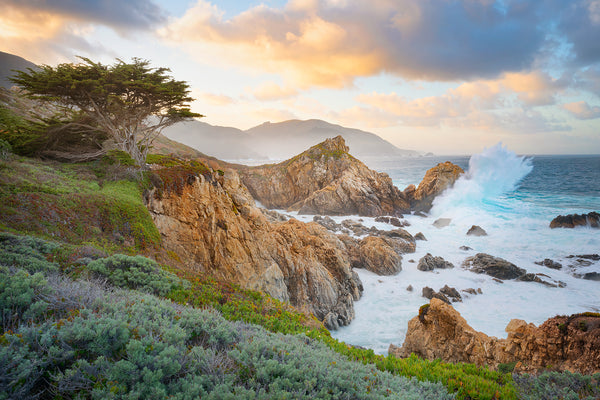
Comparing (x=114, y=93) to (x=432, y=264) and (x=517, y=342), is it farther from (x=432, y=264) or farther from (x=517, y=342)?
(x=432, y=264)

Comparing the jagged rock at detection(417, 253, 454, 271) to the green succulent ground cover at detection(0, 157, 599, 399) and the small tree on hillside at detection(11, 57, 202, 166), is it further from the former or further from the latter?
the small tree on hillside at detection(11, 57, 202, 166)

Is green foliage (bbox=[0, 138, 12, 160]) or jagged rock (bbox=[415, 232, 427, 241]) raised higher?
green foliage (bbox=[0, 138, 12, 160])

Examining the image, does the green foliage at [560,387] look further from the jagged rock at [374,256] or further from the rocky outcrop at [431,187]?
the rocky outcrop at [431,187]

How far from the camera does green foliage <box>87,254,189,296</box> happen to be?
22.6 feet

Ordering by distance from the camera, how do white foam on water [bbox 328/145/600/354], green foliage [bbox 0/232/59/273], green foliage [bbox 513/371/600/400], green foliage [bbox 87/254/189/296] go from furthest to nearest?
white foam on water [bbox 328/145/600/354]
green foliage [bbox 87/254/189/296]
green foliage [bbox 0/232/59/273]
green foliage [bbox 513/371/600/400]

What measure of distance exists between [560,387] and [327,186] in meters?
41.3

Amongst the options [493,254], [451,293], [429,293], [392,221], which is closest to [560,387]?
[429,293]

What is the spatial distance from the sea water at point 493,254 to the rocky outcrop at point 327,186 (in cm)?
381

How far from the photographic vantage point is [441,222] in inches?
1529

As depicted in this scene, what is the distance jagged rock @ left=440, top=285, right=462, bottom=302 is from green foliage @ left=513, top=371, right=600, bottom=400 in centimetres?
1517

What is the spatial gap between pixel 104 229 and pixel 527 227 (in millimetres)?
43513

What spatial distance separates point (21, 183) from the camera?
10648 millimetres

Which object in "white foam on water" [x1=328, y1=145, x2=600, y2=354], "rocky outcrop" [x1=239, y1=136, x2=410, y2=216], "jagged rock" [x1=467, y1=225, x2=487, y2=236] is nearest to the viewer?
"white foam on water" [x1=328, y1=145, x2=600, y2=354]

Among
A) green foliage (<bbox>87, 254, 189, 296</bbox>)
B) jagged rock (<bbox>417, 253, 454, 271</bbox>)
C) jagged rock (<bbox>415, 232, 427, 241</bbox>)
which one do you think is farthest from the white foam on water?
green foliage (<bbox>87, 254, 189, 296</bbox>)
